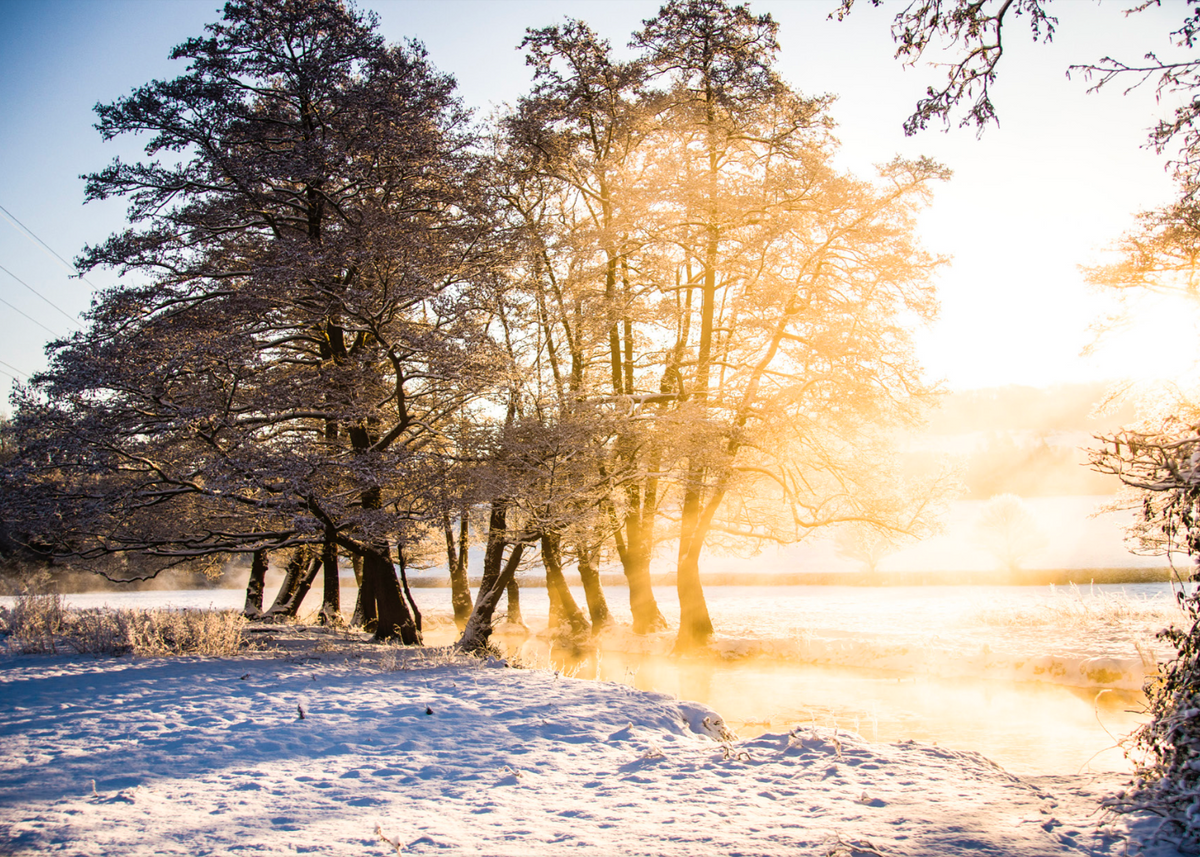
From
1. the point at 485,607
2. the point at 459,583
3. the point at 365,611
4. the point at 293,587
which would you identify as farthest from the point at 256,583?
the point at 485,607

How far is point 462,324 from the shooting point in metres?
11.2

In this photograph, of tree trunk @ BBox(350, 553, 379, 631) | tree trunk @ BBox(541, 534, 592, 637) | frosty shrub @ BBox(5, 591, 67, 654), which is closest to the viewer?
frosty shrub @ BBox(5, 591, 67, 654)

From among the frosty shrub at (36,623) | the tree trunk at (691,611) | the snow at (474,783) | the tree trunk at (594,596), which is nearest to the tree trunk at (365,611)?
the frosty shrub at (36,623)

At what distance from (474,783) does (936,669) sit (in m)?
11.6

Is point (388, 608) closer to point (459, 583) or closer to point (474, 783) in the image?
point (459, 583)

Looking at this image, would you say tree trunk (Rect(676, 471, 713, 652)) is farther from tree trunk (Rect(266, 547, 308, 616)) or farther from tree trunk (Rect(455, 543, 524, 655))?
tree trunk (Rect(266, 547, 308, 616))

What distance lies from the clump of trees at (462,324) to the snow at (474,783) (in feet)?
12.6

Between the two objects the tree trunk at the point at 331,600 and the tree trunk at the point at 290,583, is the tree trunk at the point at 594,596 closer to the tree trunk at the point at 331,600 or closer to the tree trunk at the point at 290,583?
the tree trunk at the point at 331,600

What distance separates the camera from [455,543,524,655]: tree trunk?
40.5ft

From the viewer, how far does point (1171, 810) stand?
3.71 m

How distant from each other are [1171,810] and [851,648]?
11938mm

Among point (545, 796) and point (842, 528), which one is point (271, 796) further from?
point (842, 528)

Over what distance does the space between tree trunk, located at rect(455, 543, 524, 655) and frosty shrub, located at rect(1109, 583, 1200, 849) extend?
949 centimetres

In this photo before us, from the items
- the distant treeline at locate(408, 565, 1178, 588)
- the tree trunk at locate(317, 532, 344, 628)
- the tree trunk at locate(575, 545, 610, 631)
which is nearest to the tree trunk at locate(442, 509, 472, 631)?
the tree trunk at locate(317, 532, 344, 628)
